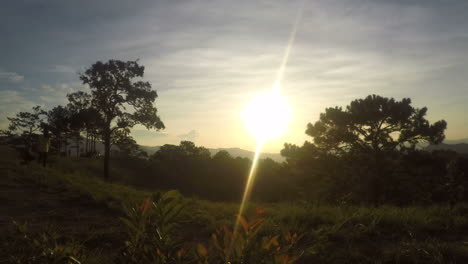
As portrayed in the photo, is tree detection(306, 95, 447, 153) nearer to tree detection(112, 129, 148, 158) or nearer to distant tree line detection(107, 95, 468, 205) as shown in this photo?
distant tree line detection(107, 95, 468, 205)

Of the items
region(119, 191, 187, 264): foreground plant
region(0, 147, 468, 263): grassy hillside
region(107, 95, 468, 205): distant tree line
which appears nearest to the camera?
region(119, 191, 187, 264): foreground plant

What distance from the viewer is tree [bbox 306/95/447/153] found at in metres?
20.5

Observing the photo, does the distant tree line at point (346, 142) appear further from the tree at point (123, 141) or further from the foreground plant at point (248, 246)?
the foreground plant at point (248, 246)

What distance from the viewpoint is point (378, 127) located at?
69.7ft

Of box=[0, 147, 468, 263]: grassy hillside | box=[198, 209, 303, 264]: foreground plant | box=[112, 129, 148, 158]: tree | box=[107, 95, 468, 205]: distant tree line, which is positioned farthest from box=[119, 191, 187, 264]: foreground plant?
box=[112, 129, 148, 158]: tree

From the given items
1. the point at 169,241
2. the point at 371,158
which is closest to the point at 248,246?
the point at 169,241

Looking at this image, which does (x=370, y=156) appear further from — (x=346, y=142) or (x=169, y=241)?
(x=169, y=241)

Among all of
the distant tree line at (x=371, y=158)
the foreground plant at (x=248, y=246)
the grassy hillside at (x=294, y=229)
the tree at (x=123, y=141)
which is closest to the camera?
the foreground plant at (x=248, y=246)

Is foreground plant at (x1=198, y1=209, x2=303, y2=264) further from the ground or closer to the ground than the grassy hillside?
further from the ground

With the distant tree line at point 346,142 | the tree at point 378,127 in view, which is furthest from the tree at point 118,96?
the tree at point 378,127

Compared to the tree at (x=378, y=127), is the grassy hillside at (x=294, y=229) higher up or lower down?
lower down

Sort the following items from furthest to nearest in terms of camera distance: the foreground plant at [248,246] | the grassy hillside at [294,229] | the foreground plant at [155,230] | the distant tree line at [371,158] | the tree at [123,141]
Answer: the tree at [123,141]
the distant tree line at [371,158]
the grassy hillside at [294,229]
the foreground plant at [155,230]
the foreground plant at [248,246]

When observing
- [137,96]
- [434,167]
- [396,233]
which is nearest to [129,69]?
[137,96]

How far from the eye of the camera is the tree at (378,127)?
2053 centimetres
